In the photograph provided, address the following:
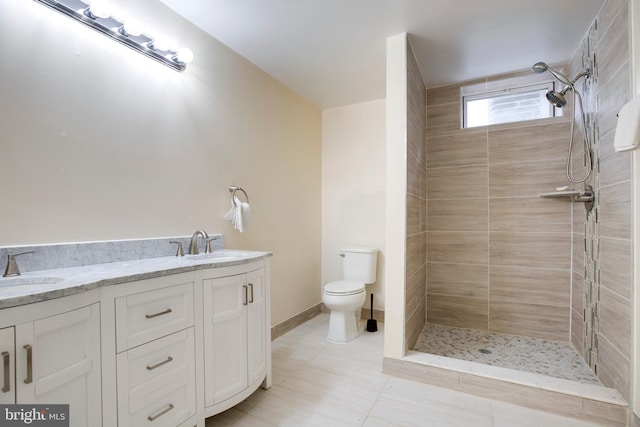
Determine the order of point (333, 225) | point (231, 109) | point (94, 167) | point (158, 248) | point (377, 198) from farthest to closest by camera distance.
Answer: point (333, 225)
point (377, 198)
point (231, 109)
point (158, 248)
point (94, 167)

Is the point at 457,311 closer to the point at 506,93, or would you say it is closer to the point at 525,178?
the point at 525,178

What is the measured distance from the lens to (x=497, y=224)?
2760 mm

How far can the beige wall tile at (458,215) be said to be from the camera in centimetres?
282

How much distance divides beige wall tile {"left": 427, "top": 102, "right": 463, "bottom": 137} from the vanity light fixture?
7.27 feet

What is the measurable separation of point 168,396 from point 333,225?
2394mm

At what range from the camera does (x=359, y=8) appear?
6.08 feet

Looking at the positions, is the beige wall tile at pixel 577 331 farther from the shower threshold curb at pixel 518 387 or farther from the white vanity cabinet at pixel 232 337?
the white vanity cabinet at pixel 232 337

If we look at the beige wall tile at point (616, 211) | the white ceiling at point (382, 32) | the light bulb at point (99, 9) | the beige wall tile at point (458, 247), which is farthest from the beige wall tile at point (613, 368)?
the light bulb at point (99, 9)

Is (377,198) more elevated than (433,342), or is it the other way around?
(377,198)

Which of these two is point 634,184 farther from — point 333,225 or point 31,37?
point 31,37

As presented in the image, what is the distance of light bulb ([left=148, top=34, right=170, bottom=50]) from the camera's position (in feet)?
5.65

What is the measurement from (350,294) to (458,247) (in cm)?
117

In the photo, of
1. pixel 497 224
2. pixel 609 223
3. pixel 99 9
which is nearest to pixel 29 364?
pixel 99 9

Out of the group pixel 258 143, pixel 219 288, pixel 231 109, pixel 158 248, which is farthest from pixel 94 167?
pixel 258 143
